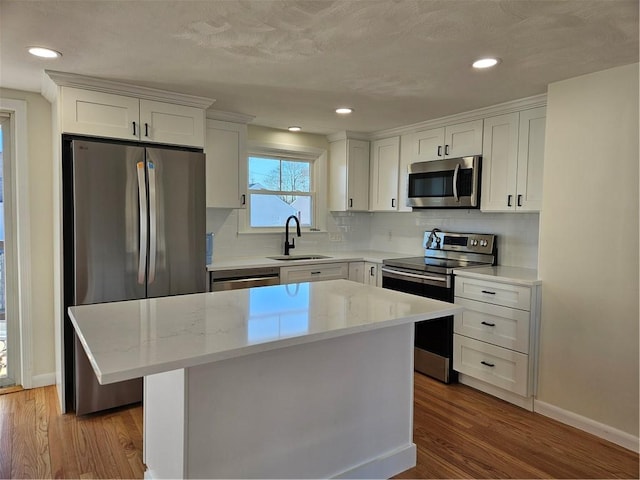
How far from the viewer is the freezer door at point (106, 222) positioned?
274 cm

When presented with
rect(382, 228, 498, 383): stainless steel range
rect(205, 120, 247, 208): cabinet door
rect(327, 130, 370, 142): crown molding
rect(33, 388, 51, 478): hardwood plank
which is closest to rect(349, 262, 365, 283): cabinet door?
rect(382, 228, 498, 383): stainless steel range

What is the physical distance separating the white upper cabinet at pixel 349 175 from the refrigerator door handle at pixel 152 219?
2.13 m

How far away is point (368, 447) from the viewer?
2.09 meters

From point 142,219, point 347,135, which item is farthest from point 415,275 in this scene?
point 142,219

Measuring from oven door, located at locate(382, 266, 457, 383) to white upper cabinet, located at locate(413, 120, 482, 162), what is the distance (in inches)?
42.9

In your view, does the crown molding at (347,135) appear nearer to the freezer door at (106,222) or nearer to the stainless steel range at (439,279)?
the stainless steel range at (439,279)

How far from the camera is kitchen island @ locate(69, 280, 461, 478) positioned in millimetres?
1509

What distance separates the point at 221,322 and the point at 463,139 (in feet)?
9.17

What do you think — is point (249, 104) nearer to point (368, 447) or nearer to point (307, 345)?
point (307, 345)

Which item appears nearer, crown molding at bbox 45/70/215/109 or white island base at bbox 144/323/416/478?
white island base at bbox 144/323/416/478

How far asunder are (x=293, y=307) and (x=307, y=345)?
0.67 ft

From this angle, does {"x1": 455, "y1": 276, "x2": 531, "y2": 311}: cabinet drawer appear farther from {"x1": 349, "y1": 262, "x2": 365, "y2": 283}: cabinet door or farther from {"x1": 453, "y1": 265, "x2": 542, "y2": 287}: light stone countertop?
{"x1": 349, "y1": 262, "x2": 365, "y2": 283}: cabinet door

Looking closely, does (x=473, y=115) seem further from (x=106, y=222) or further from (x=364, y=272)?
(x=106, y=222)

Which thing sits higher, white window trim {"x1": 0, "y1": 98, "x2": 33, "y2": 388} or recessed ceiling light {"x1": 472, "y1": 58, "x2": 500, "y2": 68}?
recessed ceiling light {"x1": 472, "y1": 58, "x2": 500, "y2": 68}
